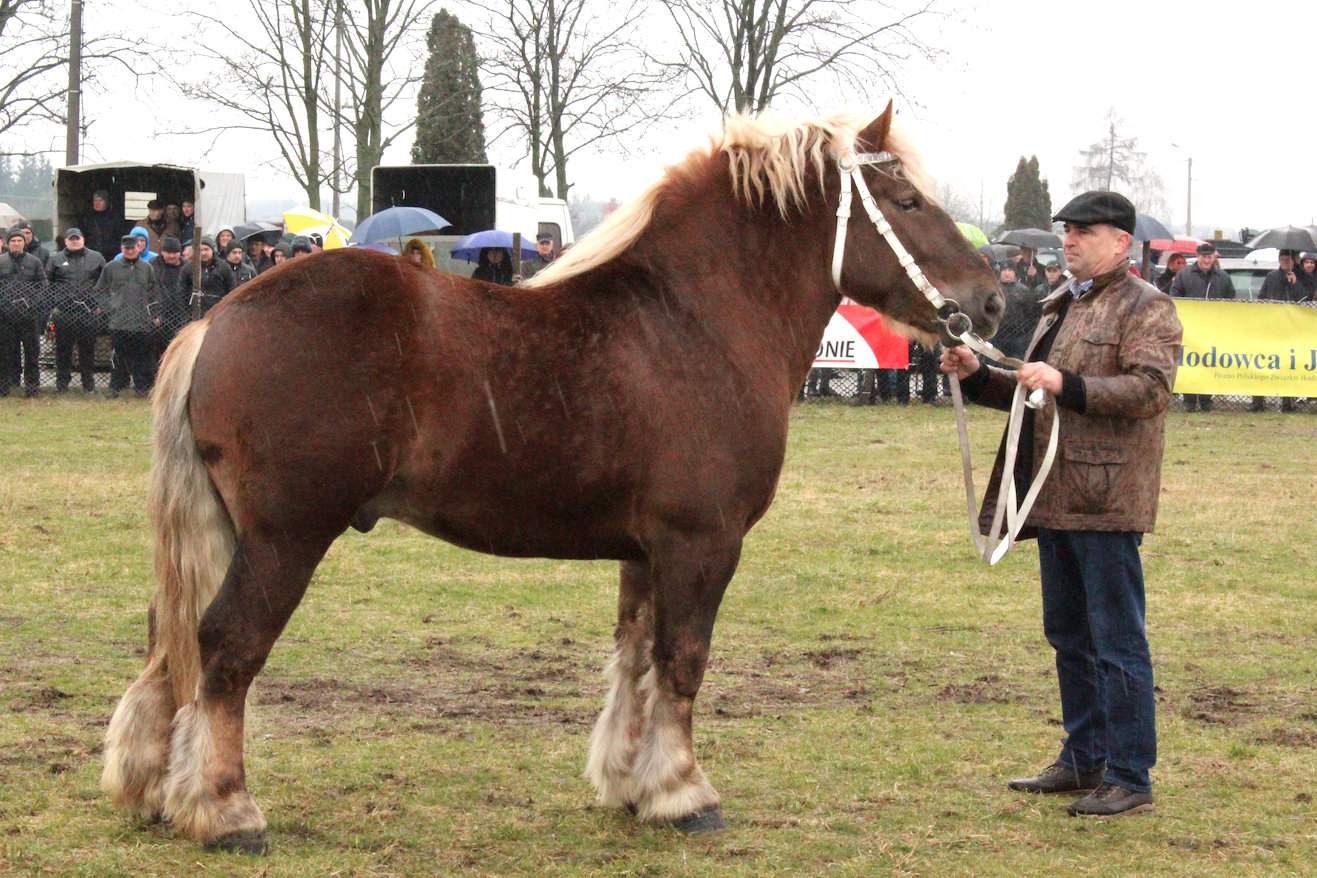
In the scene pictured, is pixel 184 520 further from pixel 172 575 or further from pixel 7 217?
pixel 7 217

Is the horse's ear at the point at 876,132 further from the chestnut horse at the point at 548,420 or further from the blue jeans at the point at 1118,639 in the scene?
the blue jeans at the point at 1118,639

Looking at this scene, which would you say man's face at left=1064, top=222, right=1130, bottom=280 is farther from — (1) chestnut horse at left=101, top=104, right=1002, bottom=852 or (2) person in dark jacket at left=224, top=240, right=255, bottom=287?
(2) person in dark jacket at left=224, top=240, right=255, bottom=287

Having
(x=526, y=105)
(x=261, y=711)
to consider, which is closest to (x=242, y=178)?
(x=526, y=105)

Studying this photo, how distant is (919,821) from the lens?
4.88m

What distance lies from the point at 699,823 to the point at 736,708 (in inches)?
56.2

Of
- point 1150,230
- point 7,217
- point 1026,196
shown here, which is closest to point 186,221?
point 1150,230

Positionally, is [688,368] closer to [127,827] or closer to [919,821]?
[919,821]

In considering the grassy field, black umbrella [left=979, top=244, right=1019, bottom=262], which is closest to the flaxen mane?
the grassy field

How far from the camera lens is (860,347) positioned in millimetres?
18531

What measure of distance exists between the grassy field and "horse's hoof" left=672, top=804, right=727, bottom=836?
72 mm

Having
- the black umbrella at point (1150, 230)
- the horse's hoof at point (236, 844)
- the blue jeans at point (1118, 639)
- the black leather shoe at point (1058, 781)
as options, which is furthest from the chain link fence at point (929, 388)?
the horse's hoof at point (236, 844)

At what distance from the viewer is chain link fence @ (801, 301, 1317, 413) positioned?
1869cm

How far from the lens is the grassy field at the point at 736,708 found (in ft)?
15.1

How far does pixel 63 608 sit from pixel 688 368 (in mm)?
4489
